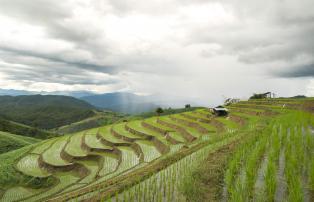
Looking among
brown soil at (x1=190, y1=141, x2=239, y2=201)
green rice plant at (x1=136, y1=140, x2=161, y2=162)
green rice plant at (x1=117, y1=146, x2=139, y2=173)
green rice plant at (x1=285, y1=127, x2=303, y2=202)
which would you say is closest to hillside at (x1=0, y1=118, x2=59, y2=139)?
green rice plant at (x1=117, y1=146, x2=139, y2=173)

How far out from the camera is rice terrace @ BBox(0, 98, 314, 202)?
230 inches

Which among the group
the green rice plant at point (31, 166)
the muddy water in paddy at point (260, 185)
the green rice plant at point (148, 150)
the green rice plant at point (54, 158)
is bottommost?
the green rice plant at point (31, 166)

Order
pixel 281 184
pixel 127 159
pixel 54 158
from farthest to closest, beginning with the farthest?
pixel 54 158 < pixel 127 159 < pixel 281 184

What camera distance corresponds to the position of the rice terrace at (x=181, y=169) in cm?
583

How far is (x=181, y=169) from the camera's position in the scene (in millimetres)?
A: 8453

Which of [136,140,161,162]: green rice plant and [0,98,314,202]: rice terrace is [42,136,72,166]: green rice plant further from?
[136,140,161,162]: green rice plant

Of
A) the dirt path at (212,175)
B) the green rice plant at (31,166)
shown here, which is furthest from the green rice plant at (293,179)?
the green rice plant at (31,166)

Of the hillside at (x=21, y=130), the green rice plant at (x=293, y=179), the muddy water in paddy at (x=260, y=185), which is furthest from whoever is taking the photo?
the hillside at (x=21, y=130)

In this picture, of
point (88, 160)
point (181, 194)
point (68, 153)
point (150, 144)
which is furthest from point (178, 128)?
point (181, 194)

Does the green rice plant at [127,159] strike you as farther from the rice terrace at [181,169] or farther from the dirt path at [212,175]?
the dirt path at [212,175]

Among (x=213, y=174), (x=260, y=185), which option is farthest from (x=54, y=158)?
(x=260, y=185)

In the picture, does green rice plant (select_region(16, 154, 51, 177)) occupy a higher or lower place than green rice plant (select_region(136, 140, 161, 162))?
lower

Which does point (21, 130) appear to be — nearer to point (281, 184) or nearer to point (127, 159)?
point (127, 159)

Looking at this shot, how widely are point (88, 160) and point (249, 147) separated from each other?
14869mm
